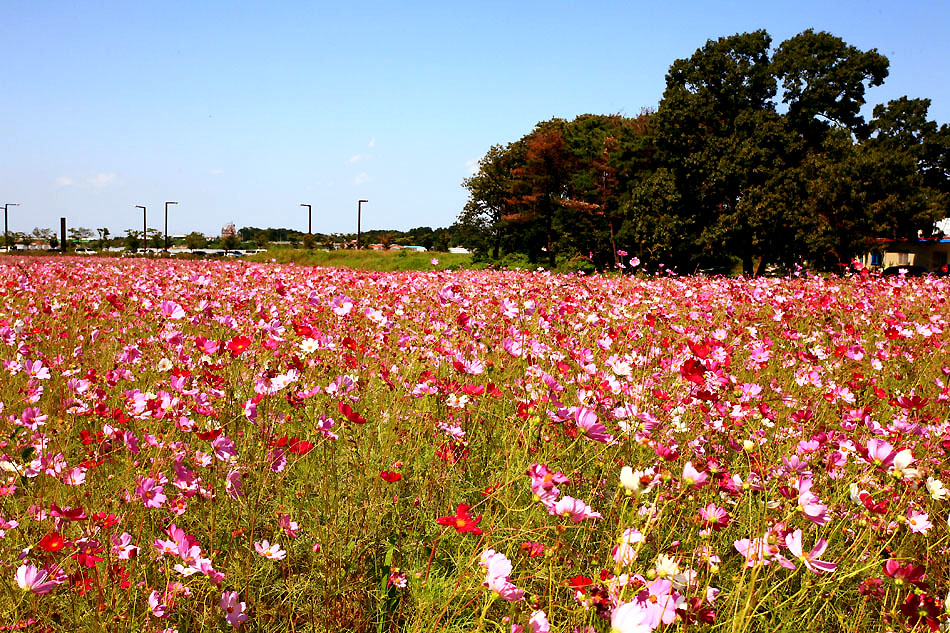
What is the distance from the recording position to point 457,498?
204cm

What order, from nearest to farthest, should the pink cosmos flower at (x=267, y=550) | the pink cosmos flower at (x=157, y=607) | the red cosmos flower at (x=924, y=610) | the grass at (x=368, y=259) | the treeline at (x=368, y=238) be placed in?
1. the red cosmos flower at (x=924, y=610)
2. the pink cosmos flower at (x=157, y=607)
3. the pink cosmos flower at (x=267, y=550)
4. the grass at (x=368, y=259)
5. the treeline at (x=368, y=238)

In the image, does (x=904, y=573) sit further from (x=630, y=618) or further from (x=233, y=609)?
(x=233, y=609)

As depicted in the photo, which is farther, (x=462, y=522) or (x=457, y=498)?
(x=457, y=498)

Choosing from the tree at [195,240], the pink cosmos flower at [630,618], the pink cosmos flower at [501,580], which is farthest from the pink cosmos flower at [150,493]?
the tree at [195,240]

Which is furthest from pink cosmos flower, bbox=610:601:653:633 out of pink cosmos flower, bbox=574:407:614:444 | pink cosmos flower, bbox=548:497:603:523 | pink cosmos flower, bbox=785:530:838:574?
pink cosmos flower, bbox=574:407:614:444

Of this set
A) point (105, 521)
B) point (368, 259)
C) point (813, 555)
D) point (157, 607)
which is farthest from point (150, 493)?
point (368, 259)

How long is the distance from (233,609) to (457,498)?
0.81 metres

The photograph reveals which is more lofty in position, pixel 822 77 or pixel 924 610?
pixel 822 77

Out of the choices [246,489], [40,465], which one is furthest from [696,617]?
[40,465]

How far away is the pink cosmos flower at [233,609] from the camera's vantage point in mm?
1387

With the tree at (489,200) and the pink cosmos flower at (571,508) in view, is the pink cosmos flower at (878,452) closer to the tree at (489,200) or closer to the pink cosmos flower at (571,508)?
the pink cosmos flower at (571,508)

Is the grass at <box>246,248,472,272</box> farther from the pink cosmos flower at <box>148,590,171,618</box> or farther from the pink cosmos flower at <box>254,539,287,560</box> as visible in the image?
the pink cosmos flower at <box>148,590,171,618</box>

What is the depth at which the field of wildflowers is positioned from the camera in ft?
4.49

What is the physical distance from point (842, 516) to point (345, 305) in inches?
84.7
